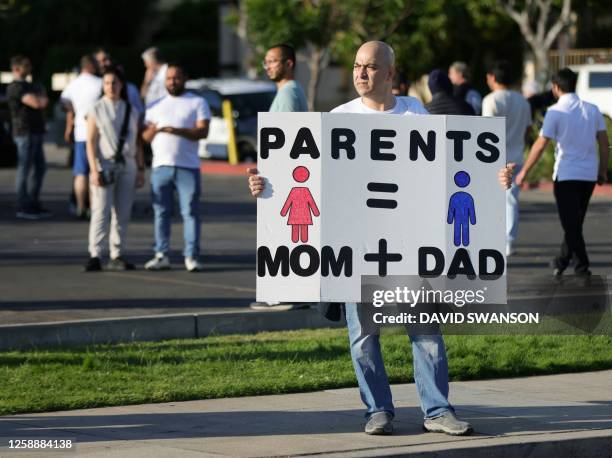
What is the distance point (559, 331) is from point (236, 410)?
11.2ft

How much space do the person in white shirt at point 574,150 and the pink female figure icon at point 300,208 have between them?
5.89 metres

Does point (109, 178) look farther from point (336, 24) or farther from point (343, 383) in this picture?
point (336, 24)

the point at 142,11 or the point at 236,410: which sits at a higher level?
the point at 142,11

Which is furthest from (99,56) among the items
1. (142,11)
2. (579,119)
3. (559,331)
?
(142,11)

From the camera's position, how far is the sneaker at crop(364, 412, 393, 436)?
700cm

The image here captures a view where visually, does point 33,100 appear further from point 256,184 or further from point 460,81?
point 256,184

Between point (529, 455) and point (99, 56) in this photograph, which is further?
point (99, 56)

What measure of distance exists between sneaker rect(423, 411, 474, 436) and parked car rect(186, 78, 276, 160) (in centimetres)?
2395

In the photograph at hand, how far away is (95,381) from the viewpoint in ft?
27.6

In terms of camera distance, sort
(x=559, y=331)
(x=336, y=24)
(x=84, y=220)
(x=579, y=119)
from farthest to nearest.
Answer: (x=336, y=24) < (x=84, y=220) < (x=579, y=119) < (x=559, y=331)

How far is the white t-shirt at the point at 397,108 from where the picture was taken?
718 centimetres

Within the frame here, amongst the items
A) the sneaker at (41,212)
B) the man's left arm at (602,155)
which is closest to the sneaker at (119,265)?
the man's left arm at (602,155)

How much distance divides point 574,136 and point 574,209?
0.62m

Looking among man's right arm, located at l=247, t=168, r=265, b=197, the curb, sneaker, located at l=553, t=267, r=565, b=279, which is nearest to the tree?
sneaker, located at l=553, t=267, r=565, b=279
